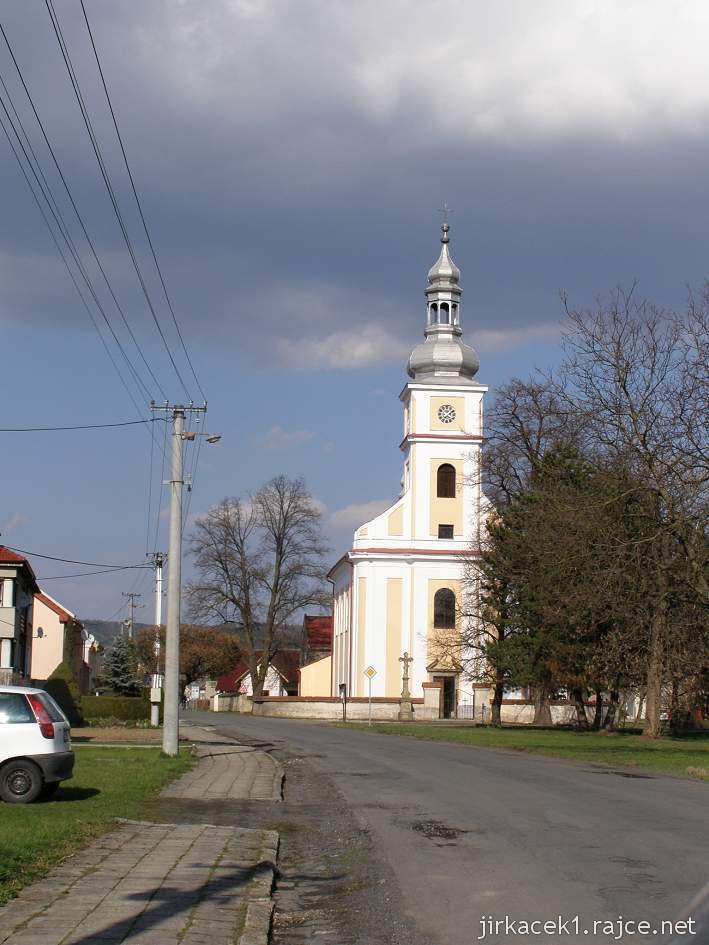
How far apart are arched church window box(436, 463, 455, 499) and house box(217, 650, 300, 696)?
31691 millimetres

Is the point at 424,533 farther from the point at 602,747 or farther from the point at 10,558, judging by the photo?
the point at 602,747

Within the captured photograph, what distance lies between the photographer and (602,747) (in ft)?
106

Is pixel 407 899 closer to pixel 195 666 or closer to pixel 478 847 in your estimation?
pixel 478 847

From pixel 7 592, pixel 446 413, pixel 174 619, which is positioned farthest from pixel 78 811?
pixel 446 413

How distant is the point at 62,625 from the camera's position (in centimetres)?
7406

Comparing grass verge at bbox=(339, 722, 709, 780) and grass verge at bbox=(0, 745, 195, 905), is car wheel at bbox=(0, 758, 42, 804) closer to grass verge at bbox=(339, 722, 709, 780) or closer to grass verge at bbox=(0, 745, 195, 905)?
grass verge at bbox=(0, 745, 195, 905)

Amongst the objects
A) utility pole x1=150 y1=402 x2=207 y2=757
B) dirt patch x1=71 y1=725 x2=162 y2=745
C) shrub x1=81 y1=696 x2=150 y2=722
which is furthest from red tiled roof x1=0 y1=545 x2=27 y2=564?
utility pole x1=150 y1=402 x2=207 y2=757

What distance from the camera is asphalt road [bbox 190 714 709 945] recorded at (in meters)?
8.00

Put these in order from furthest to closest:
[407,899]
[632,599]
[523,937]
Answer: [632,599]
[407,899]
[523,937]

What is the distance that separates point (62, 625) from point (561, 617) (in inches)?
1744

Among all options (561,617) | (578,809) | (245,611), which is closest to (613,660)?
(561,617)

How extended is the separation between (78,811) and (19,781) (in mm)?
1307

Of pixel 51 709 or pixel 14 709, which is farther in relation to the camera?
pixel 51 709

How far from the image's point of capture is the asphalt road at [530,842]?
26.2 feet
